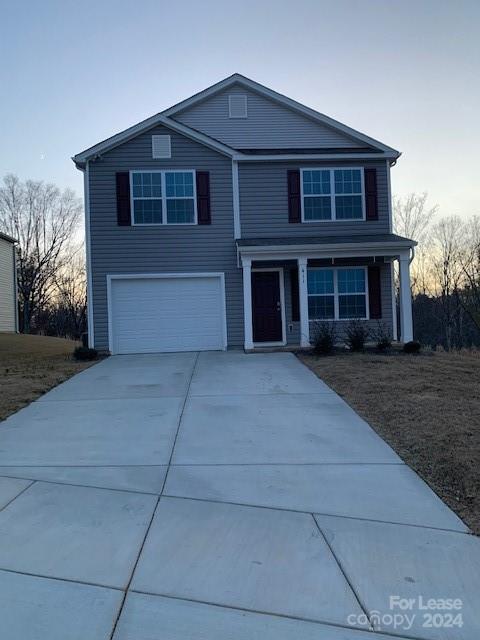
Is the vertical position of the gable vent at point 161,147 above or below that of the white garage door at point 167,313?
above

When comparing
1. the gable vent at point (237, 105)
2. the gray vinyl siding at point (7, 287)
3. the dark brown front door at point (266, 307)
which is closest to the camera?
the dark brown front door at point (266, 307)

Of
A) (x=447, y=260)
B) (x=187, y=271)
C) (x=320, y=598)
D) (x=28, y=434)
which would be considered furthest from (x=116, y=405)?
(x=447, y=260)

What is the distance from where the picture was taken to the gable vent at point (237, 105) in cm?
1623

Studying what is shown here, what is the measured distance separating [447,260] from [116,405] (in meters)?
32.3

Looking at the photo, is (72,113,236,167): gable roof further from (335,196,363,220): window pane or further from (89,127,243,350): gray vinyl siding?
(335,196,363,220): window pane

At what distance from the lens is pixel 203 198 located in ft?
48.2

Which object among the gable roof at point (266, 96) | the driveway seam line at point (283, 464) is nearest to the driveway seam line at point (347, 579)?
the driveway seam line at point (283, 464)

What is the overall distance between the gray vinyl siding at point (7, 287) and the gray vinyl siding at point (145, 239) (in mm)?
16970

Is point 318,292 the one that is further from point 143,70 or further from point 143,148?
point 143,70

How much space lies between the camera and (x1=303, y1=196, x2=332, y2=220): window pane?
15068 millimetres

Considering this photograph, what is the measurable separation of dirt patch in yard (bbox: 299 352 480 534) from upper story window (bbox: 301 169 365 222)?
16.4ft

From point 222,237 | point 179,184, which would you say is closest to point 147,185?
point 179,184

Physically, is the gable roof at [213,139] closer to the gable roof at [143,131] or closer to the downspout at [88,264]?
the gable roof at [143,131]

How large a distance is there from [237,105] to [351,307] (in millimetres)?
7649
